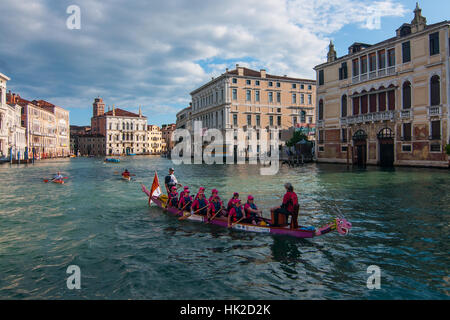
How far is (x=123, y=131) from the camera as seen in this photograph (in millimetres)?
115938

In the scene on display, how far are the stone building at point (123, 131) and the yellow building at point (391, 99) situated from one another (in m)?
89.5

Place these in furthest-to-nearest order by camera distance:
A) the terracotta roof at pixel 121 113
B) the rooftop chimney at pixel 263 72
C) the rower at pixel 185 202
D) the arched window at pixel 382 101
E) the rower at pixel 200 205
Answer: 1. the terracotta roof at pixel 121 113
2. the rooftop chimney at pixel 263 72
3. the arched window at pixel 382 101
4. the rower at pixel 185 202
5. the rower at pixel 200 205

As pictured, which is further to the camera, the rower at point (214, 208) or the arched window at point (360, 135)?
the arched window at point (360, 135)

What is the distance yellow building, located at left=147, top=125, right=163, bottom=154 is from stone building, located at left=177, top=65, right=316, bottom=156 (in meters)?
69.0

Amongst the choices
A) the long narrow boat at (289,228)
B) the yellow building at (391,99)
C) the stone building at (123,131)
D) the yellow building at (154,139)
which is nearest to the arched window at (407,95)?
the yellow building at (391,99)

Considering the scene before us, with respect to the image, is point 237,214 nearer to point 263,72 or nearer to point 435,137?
point 435,137

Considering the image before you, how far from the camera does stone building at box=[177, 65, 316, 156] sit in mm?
56312

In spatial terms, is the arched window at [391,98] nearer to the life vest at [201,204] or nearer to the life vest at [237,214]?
the life vest at [201,204]

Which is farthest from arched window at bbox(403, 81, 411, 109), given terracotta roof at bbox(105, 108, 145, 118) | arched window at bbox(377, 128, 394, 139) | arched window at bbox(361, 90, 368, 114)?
terracotta roof at bbox(105, 108, 145, 118)

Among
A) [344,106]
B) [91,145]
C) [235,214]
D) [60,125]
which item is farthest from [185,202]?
[91,145]

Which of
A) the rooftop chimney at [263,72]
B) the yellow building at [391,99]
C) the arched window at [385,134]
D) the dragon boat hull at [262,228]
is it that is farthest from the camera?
the rooftop chimney at [263,72]

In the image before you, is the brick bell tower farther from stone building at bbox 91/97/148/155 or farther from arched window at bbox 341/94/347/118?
arched window at bbox 341/94/347/118

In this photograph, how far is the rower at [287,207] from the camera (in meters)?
8.91

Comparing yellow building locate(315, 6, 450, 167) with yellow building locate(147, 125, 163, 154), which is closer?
yellow building locate(315, 6, 450, 167)
